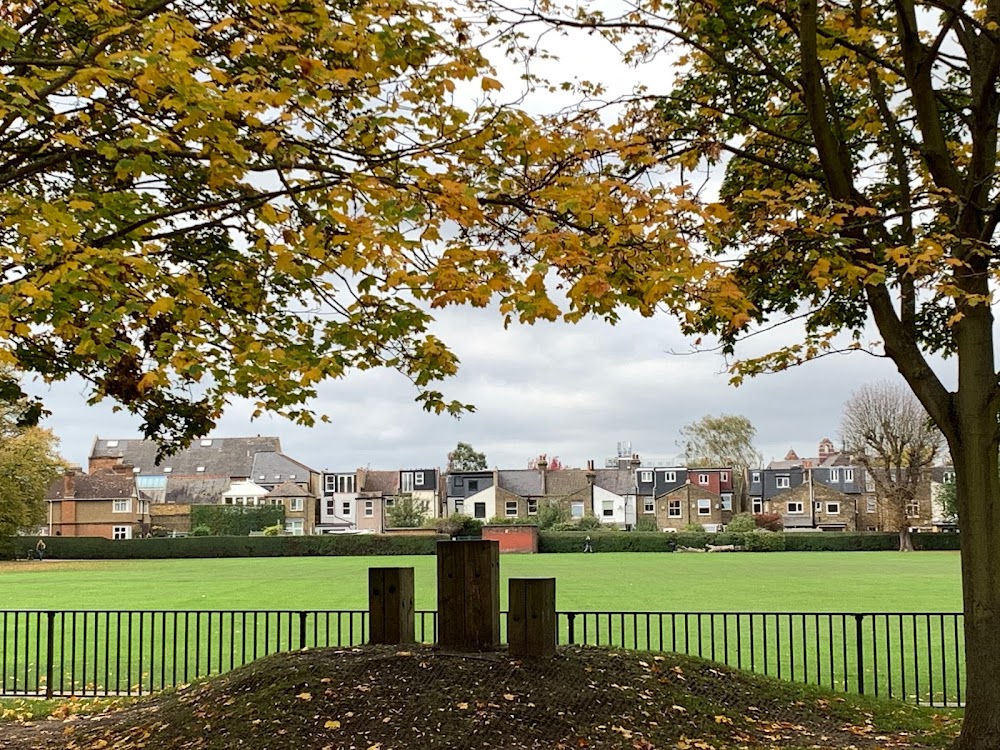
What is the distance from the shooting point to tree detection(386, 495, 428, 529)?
7100cm

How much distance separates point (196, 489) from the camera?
9125cm

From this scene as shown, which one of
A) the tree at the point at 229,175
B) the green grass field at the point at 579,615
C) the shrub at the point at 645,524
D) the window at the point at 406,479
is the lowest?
the shrub at the point at 645,524

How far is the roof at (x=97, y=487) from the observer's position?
261 feet

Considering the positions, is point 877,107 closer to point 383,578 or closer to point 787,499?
point 383,578

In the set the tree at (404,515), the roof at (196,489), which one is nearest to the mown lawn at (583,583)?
the tree at (404,515)

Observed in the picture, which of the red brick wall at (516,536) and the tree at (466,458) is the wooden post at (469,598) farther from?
the tree at (466,458)

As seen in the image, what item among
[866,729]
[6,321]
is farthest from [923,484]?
[6,321]

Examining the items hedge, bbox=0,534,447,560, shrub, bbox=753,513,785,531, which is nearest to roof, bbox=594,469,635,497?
shrub, bbox=753,513,785,531

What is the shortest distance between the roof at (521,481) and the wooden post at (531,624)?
81757 millimetres

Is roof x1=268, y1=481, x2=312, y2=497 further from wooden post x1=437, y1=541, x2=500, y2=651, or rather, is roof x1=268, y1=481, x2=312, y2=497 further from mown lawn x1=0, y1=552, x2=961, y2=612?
wooden post x1=437, y1=541, x2=500, y2=651

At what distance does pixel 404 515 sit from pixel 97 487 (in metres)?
27.1

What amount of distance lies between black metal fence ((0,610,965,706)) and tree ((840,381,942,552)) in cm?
4322

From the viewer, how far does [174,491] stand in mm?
90875

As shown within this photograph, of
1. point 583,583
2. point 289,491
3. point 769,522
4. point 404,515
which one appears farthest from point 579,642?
point 289,491
